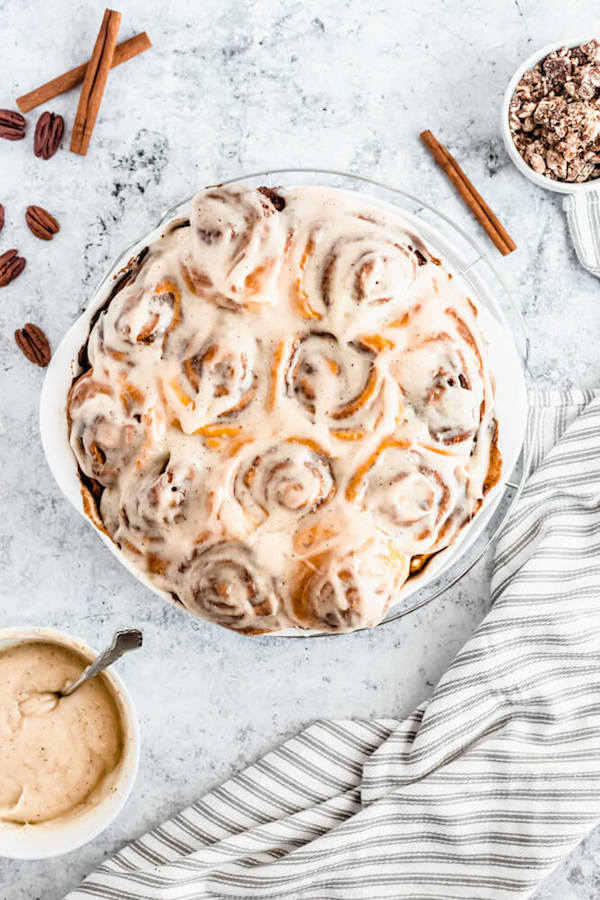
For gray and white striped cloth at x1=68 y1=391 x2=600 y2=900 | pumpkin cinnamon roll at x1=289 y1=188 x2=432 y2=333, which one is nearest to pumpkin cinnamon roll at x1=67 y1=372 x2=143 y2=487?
pumpkin cinnamon roll at x1=289 y1=188 x2=432 y2=333

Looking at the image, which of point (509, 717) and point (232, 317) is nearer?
point (232, 317)

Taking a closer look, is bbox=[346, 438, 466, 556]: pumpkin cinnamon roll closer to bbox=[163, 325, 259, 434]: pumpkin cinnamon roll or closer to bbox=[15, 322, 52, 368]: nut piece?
bbox=[163, 325, 259, 434]: pumpkin cinnamon roll

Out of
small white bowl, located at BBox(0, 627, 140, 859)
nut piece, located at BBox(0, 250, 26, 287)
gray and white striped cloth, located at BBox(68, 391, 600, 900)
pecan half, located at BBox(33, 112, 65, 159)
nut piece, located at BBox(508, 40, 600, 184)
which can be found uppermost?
pecan half, located at BBox(33, 112, 65, 159)

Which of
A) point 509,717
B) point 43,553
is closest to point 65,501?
point 43,553

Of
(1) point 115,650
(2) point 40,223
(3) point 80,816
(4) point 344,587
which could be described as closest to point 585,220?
(4) point 344,587

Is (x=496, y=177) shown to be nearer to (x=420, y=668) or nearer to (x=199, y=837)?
(x=420, y=668)

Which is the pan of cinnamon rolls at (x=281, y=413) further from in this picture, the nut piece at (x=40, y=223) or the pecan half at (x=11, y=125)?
the pecan half at (x=11, y=125)
